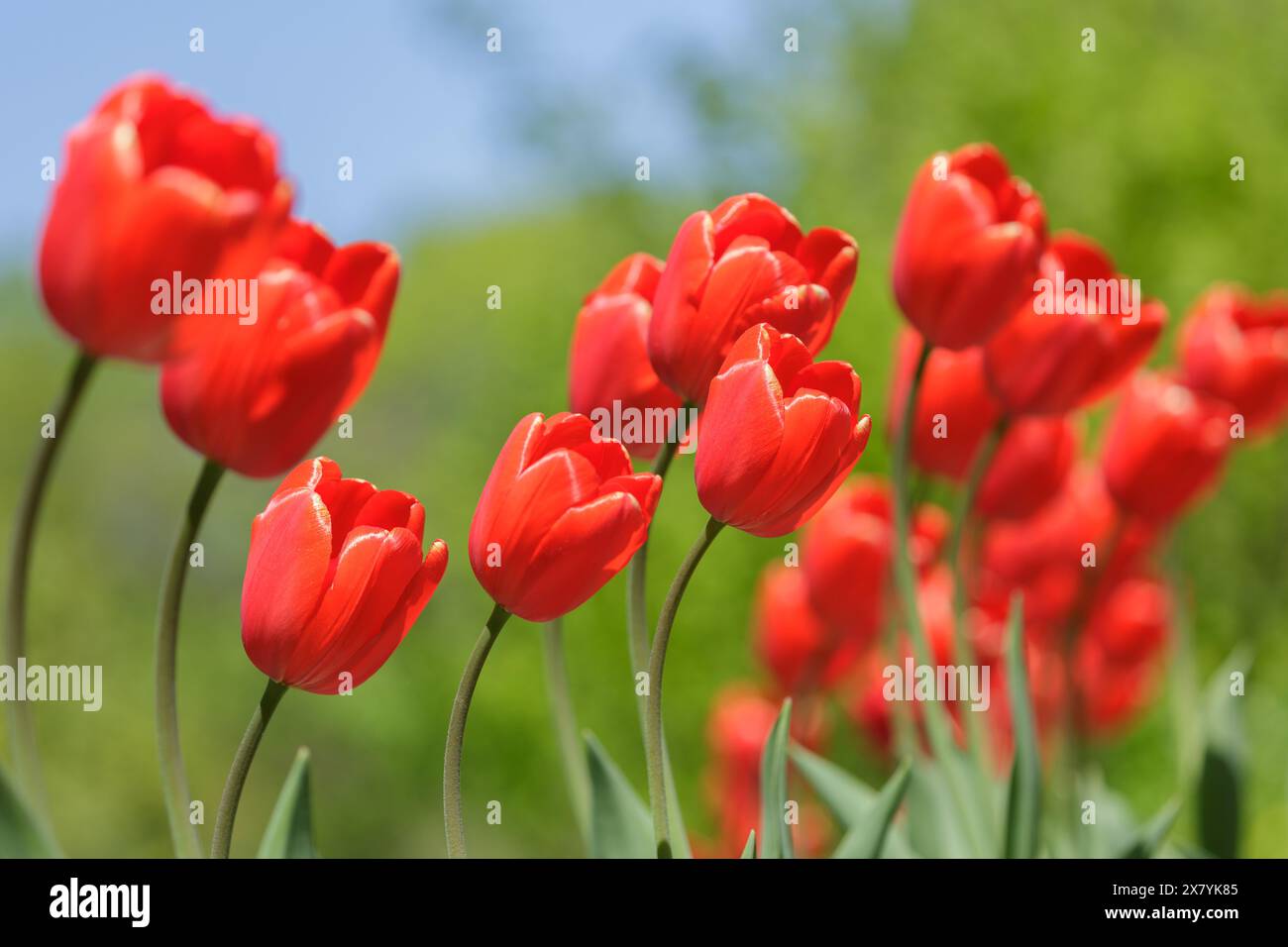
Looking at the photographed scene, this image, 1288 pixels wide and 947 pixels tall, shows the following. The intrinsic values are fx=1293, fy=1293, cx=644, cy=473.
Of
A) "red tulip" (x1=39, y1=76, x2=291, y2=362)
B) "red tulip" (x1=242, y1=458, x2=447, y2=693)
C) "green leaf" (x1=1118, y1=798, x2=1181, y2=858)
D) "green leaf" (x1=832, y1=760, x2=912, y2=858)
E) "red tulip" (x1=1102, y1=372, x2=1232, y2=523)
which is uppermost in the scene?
"red tulip" (x1=1102, y1=372, x2=1232, y2=523)

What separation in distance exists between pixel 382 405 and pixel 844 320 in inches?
482

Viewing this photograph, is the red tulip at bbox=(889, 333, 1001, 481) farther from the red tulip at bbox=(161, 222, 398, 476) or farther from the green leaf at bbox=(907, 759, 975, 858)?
the red tulip at bbox=(161, 222, 398, 476)

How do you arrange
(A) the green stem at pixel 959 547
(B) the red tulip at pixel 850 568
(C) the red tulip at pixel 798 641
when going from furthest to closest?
(C) the red tulip at pixel 798 641, (B) the red tulip at pixel 850 568, (A) the green stem at pixel 959 547

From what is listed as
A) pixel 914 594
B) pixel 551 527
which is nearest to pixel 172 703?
pixel 551 527

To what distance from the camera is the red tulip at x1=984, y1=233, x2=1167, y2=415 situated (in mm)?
846

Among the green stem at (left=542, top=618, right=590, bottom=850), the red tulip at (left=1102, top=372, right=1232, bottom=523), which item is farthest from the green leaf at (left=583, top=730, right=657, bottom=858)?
the red tulip at (left=1102, top=372, right=1232, bottom=523)

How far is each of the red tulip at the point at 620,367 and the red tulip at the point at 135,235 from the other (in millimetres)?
227

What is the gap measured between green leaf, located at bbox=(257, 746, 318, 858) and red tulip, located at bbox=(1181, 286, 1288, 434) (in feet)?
2.81

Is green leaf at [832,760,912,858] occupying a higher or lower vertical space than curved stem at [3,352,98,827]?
lower

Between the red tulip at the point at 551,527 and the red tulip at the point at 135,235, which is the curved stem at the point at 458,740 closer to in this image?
the red tulip at the point at 551,527

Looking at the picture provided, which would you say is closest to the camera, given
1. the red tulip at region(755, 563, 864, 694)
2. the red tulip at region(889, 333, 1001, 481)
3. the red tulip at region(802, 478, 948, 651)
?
the red tulip at region(889, 333, 1001, 481)

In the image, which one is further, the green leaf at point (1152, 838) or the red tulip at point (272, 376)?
the green leaf at point (1152, 838)

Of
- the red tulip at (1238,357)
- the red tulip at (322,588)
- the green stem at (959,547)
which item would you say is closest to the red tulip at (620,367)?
the red tulip at (322,588)

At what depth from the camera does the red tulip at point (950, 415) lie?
3.42ft
